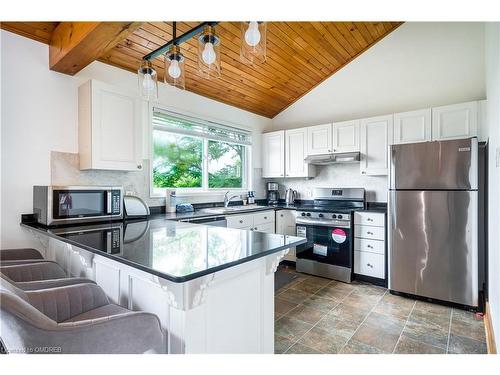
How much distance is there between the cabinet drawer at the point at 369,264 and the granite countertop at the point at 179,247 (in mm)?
2232

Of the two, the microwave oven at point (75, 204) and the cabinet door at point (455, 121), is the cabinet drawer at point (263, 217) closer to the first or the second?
the microwave oven at point (75, 204)

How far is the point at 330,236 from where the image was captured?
3.46m

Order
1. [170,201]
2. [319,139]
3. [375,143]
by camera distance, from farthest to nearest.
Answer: [319,139] → [375,143] → [170,201]

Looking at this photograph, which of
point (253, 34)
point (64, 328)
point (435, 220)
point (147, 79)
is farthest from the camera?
point (435, 220)

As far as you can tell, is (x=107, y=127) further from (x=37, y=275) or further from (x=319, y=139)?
(x=319, y=139)

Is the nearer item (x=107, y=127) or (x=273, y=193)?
(x=107, y=127)

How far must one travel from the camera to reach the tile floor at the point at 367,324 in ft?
6.45

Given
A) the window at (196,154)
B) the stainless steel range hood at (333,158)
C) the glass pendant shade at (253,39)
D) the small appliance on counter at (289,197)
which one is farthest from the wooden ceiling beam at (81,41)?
the small appliance on counter at (289,197)

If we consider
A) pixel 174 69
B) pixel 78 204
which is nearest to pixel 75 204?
pixel 78 204

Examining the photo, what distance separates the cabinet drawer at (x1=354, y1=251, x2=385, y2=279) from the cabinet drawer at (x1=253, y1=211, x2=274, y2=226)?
1215 millimetres

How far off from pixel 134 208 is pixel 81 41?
55.9 inches

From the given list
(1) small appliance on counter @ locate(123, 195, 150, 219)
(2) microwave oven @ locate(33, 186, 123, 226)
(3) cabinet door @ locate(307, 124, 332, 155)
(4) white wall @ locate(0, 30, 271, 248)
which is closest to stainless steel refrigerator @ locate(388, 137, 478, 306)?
(3) cabinet door @ locate(307, 124, 332, 155)
